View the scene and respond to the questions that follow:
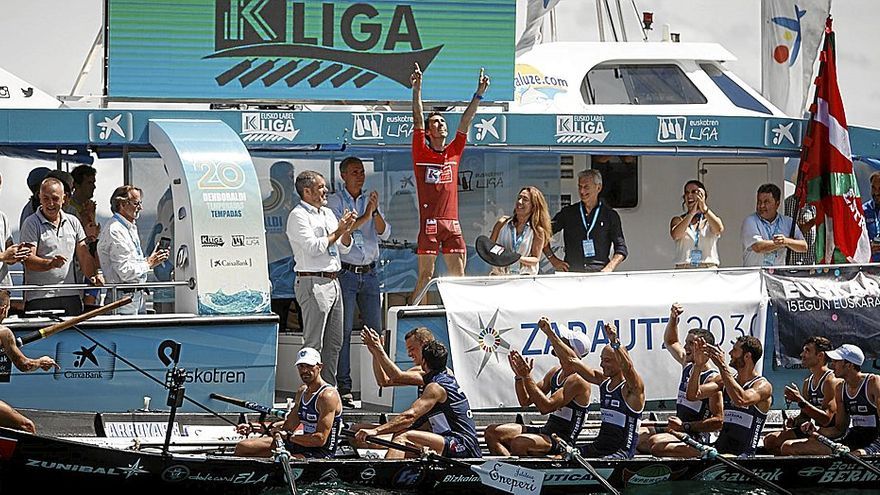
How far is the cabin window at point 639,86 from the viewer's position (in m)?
16.1

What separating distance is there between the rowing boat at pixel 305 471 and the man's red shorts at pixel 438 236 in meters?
2.60

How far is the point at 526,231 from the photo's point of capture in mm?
13672

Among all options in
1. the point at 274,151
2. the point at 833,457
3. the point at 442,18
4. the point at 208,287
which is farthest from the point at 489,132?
the point at 833,457

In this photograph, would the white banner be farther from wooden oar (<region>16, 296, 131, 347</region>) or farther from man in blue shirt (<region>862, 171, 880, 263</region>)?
wooden oar (<region>16, 296, 131, 347</region>)

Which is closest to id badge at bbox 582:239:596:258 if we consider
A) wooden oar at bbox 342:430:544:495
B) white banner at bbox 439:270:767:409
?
white banner at bbox 439:270:767:409

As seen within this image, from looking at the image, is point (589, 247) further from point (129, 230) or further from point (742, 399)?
point (129, 230)

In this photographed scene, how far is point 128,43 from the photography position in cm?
1383

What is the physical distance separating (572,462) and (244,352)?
3.28m

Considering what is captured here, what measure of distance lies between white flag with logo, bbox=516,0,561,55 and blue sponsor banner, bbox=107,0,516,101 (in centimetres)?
201

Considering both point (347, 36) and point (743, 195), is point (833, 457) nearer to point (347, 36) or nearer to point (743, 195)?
point (743, 195)

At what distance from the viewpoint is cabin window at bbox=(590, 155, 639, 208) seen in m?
15.8

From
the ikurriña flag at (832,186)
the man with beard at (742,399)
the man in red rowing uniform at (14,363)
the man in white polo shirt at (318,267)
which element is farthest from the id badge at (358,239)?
the ikurriña flag at (832,186)

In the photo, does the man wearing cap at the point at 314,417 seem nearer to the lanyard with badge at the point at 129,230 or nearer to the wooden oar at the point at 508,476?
the wooden oar at the point at 508,476

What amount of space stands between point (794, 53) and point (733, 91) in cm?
190
